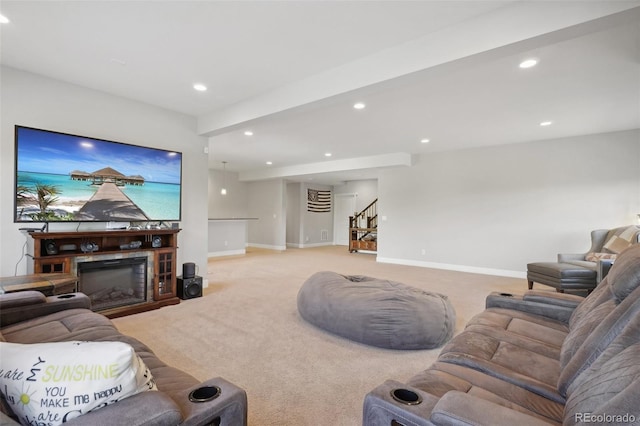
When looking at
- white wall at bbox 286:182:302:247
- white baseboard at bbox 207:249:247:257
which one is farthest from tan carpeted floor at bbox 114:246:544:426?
white wall at bbox 286:182:302:247

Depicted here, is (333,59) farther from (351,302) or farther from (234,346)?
(234,346)

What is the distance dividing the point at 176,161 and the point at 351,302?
3176mm

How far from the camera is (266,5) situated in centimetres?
212

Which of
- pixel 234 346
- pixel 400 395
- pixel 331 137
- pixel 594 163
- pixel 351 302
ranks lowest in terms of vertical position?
pixel 234 346

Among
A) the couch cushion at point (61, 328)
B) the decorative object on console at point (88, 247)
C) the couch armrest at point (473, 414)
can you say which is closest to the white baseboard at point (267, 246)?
the decorative object on console at point (88, 247)

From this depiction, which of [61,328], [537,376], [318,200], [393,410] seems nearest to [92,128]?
[61,328]

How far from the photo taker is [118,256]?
11.7 ft

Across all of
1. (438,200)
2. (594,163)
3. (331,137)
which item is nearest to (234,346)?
(331,137)

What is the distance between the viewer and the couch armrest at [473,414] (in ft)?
2.87

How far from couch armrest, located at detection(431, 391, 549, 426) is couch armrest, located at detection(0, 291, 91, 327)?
2.56m

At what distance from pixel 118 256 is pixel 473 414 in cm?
390

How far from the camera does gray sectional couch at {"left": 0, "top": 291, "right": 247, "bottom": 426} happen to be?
83 cm

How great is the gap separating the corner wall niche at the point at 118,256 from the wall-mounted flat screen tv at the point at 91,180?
0.88 feet

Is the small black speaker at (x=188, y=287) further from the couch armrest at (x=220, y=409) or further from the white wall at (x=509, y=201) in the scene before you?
the white wall at (x=509, y=201)
